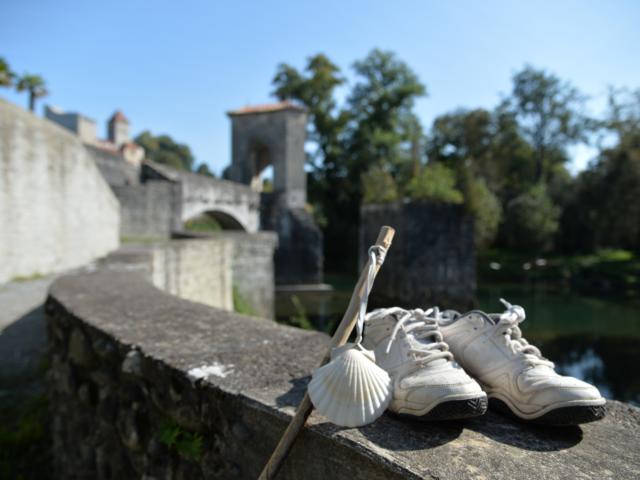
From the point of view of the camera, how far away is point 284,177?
77.6ft

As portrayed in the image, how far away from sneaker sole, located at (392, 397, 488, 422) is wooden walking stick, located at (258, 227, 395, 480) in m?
0.26

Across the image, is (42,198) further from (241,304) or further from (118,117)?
(118,117)

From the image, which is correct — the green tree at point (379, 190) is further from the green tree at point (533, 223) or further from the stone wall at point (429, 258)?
the green tree at point (533, 223)

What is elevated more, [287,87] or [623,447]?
[287,87]

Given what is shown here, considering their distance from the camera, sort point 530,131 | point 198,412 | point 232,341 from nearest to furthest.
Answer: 1. point 198,412
2. point 232,341
3. point 530,131

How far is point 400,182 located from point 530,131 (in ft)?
48.3

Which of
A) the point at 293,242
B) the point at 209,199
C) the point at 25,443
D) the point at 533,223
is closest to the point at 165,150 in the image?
the point at 293,242

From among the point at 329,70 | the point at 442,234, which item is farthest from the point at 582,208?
the point at 329,70

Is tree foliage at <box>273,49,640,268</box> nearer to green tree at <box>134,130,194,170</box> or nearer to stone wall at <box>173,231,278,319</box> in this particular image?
stone wall at <box>173,231,278,319</box>

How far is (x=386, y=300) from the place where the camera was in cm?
1555

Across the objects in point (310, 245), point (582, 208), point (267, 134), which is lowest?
point (310, 245)

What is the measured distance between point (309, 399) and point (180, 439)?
770mm

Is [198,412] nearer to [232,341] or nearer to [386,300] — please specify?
[232,341]

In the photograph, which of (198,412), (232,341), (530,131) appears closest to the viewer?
(198,412)
